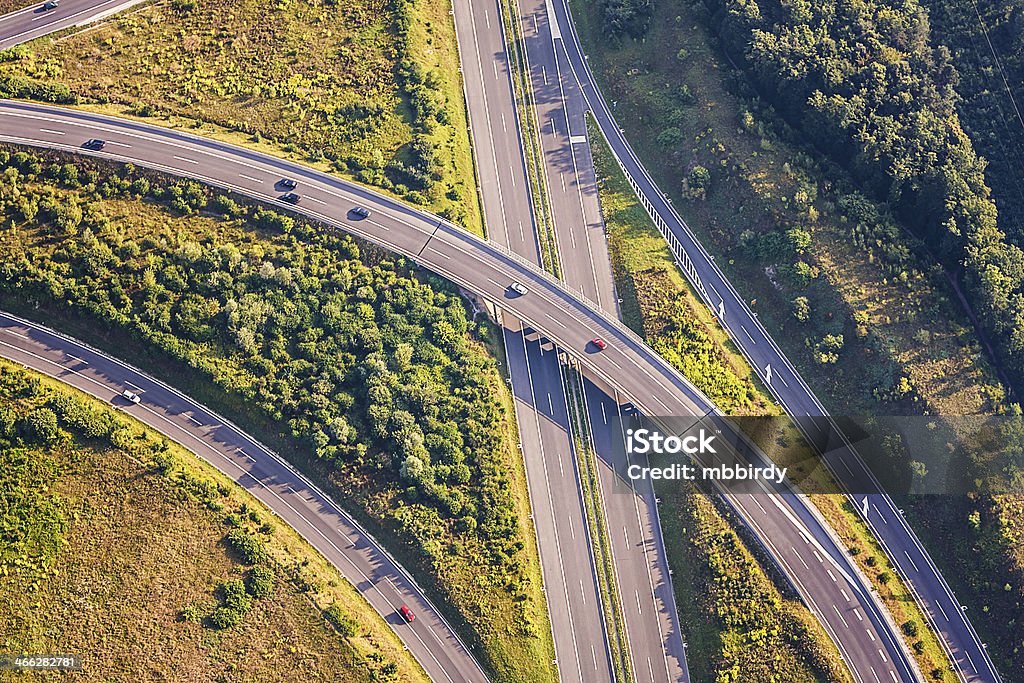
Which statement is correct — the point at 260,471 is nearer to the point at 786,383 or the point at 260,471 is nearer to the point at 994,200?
the point at 786,383

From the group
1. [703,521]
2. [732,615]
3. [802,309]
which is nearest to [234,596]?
[703,521]

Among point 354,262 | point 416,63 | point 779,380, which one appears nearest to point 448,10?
point 416,63

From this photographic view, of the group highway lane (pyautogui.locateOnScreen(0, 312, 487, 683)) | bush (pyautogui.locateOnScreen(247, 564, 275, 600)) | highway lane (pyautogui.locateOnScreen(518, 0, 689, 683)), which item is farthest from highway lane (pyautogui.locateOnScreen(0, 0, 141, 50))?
bush (pyautogui.locateOnScreen(247, 564, 275, 600))

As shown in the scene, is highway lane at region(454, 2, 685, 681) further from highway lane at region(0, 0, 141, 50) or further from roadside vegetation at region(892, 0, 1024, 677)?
highway lane at region(0, 0, 141, 50)

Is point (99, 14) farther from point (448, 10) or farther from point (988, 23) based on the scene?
point (988, 23)

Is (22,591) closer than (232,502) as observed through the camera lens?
Yes
